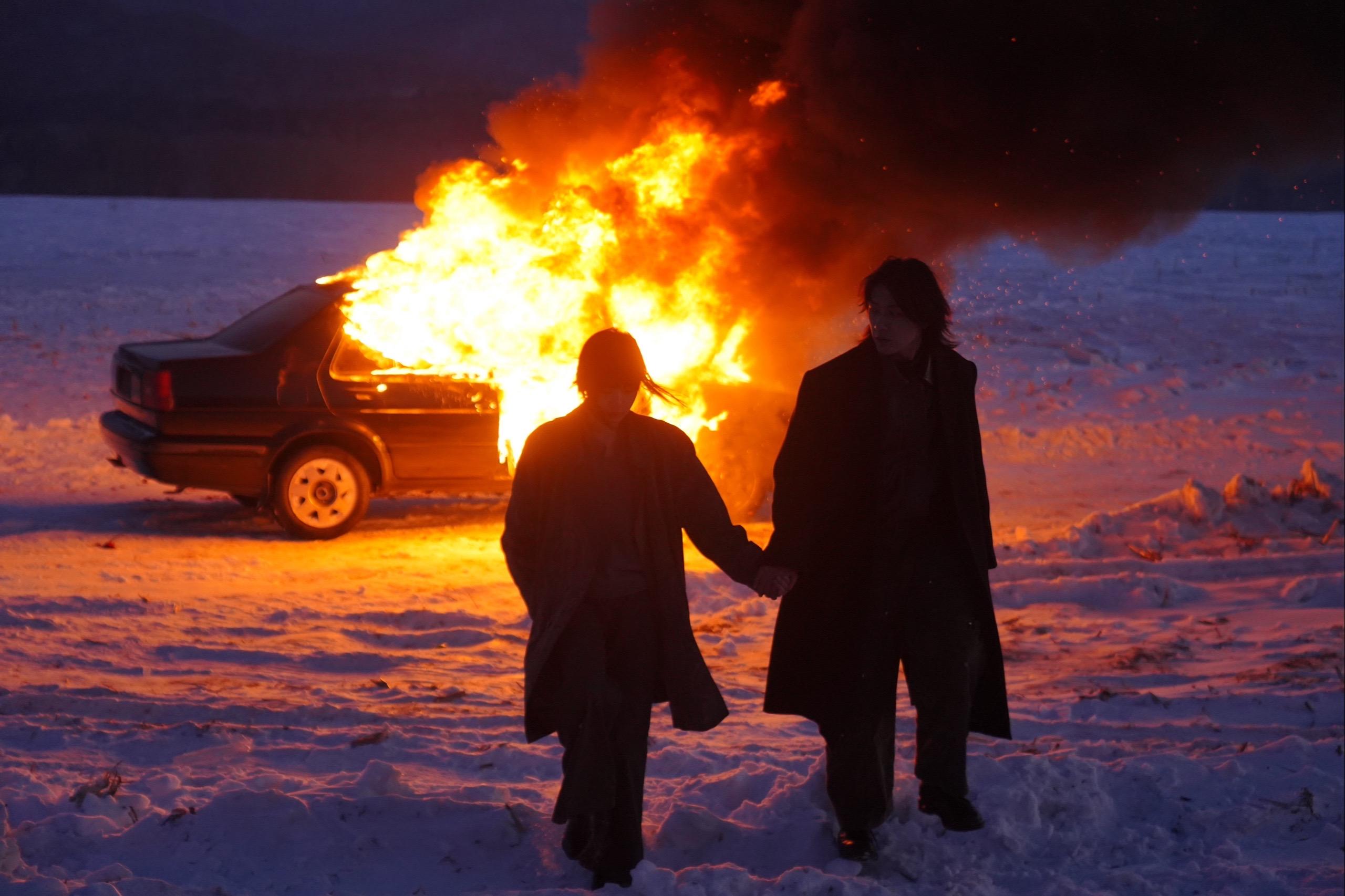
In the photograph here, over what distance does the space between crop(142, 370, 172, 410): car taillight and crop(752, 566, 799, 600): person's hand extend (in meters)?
5.77

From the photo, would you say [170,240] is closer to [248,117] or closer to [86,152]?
[86,152]

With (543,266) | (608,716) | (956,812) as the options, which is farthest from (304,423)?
(956,812)

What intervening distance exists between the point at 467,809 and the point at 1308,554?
636 cm

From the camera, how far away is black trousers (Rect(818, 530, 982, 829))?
425cm

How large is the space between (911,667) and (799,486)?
2.30ft

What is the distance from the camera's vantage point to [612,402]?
402 cm

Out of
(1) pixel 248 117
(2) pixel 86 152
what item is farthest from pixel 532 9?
(2) pixel 86 152

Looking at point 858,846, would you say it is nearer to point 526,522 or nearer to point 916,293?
point 526,522

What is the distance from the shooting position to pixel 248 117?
6181 cm

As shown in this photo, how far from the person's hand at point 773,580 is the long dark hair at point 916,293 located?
86 cm

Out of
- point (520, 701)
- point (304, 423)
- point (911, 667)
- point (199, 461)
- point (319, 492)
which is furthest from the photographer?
point (319, 492)

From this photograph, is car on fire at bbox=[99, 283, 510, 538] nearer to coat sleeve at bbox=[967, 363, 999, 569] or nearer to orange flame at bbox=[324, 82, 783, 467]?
orange flame at bbox=[324, 82, 783, 467]

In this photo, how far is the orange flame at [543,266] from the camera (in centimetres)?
926

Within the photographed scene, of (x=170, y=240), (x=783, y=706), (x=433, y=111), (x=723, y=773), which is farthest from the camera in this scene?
(x=433, y=111)
